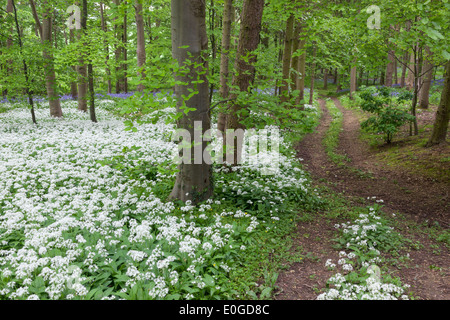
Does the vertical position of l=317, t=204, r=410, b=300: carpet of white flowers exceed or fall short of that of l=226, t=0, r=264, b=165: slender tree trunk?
it falls short

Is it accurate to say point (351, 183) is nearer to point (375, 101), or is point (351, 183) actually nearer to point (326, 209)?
point (326, 209)

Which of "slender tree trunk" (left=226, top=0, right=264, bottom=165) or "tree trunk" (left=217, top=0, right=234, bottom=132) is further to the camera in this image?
"tree trunk" (left=217, top=0, right=234, bottom=132)

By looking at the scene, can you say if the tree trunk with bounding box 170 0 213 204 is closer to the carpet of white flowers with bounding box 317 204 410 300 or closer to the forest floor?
the forest floor

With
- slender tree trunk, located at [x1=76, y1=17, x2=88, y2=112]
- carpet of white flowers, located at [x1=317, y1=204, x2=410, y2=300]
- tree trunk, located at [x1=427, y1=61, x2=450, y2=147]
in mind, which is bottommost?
carpet of white flowers, located at [x1=317, y1=204, x2=410, y2=300]

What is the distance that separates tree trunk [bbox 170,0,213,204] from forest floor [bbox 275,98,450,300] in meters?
2.50

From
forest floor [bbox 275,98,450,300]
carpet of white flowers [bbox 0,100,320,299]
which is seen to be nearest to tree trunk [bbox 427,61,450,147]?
forest floor [bbox 275,98,450,300]

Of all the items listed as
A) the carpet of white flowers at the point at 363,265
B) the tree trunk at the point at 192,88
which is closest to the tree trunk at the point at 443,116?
the carpet of white flowers at the point at 363,265

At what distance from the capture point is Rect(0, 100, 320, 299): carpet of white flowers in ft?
12.6

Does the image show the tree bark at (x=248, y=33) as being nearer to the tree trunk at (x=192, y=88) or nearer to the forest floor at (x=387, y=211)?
the tree trunk at (x=192, y=88)

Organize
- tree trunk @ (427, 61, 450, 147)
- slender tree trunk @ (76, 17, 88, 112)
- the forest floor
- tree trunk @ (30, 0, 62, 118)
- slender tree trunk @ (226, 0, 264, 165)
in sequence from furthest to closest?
slender tree trunk @ (76, 17, 88, 112)
tree trunk @ (30, 0, 62, 118)
tree trunk @ (427, 61, 450, 147)
slender tree trunk @ (226, 0, 264, 165)
the forest floor

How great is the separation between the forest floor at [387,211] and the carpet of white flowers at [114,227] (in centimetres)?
94

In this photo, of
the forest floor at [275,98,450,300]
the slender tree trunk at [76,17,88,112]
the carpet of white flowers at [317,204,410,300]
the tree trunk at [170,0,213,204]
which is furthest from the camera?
the slender tree trunk at [76,17,88,112]

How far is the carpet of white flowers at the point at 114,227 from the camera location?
384cm

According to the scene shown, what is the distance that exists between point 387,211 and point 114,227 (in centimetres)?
651
